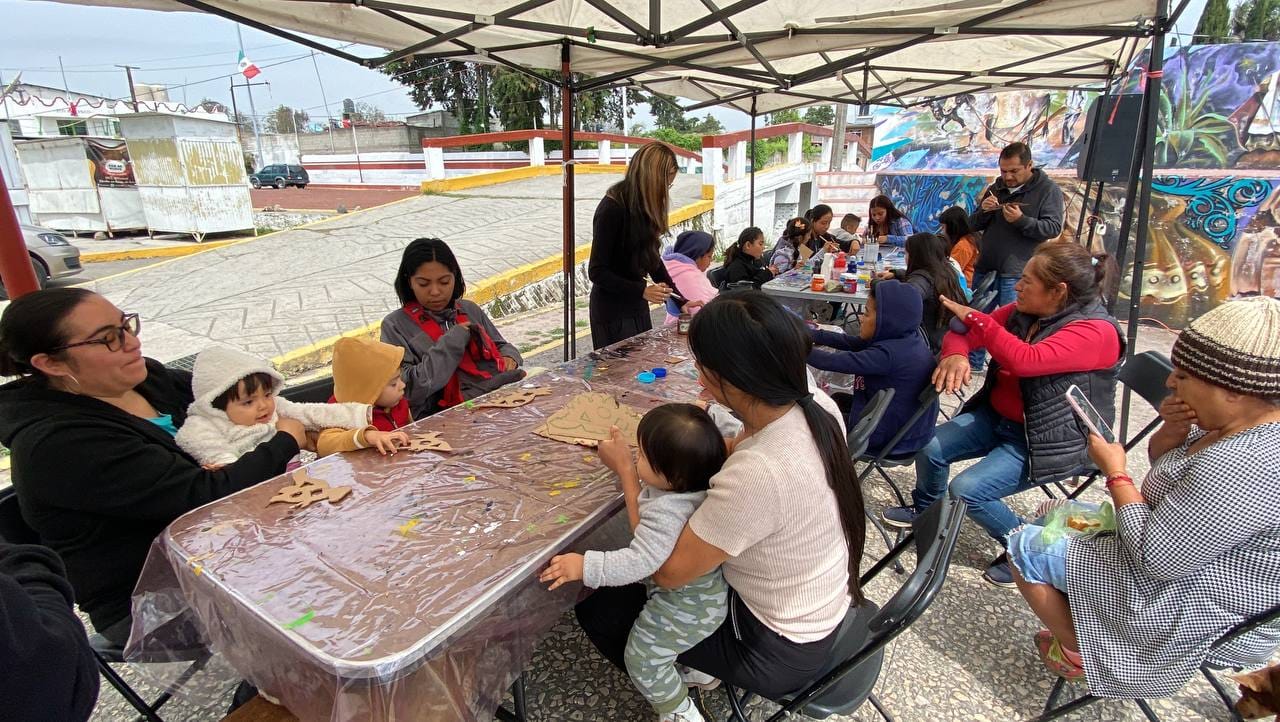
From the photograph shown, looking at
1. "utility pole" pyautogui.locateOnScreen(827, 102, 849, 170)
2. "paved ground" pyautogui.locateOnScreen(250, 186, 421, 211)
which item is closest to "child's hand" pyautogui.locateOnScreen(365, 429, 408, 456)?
"utility pole" pyautogui.locateOnScreen(827, 102, 849, 170)

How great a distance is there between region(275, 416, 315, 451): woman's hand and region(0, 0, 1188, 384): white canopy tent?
1229 millimetres

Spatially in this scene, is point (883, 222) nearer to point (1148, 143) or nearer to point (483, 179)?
point (1148, 143)

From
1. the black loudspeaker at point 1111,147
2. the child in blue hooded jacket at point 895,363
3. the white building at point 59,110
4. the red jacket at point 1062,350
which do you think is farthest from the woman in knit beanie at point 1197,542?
the white building at point 59,110

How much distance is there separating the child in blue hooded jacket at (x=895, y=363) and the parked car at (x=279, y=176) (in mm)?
30480

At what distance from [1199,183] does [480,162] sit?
70.0 ft

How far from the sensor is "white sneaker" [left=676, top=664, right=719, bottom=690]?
1.62m

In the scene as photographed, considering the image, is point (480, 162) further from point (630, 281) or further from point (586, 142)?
point (630, 281)

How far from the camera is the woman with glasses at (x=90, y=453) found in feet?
4.60

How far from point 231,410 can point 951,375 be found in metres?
2.63

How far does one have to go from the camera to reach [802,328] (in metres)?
1.33

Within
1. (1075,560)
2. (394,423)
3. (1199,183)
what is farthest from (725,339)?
(1199,183)

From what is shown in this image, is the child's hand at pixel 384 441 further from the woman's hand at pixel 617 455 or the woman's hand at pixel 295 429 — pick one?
the woman's hand at pixel 617 455

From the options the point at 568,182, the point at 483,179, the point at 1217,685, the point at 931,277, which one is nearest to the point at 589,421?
the point at 1217,685

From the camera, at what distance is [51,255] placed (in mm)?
8781
